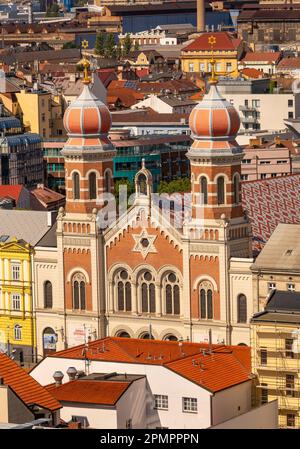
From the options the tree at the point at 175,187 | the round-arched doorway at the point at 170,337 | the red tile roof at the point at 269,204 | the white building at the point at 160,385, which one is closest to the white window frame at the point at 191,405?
the white building at the point at 160,385

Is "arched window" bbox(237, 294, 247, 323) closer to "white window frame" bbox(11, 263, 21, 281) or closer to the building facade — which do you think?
the building facade

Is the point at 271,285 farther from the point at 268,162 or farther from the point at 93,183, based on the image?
the point at 268,162

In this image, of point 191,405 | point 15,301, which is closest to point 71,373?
point 191,405

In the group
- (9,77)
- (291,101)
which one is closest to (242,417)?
(291,101)

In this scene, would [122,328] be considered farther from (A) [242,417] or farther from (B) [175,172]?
(B) [175,172]

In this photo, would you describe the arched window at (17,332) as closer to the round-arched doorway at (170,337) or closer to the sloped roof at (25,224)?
the sloped roof at (25,224)

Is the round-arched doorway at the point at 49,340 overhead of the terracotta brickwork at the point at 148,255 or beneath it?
beneath
